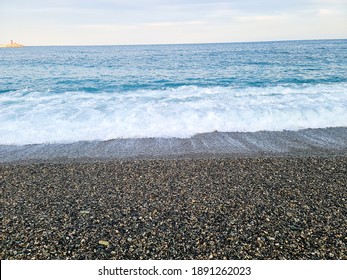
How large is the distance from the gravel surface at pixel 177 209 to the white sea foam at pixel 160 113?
2640 millimetres

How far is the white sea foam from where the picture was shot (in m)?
8.84

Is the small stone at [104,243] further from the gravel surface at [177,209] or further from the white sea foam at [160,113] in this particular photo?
the white sea foam at [160,113]

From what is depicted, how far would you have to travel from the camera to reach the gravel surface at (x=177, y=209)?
11.1ft

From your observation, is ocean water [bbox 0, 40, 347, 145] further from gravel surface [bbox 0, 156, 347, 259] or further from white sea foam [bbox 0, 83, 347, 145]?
gravel surface [bbox 0, 156, 347, 259]

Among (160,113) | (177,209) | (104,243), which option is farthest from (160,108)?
(104,243)

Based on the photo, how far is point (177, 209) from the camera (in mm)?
4285

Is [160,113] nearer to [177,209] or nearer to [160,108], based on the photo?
[160,108]

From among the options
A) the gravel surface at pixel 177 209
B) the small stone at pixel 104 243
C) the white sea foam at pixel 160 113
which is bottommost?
the small stone at pixel 104 243

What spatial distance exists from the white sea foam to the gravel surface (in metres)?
2.64

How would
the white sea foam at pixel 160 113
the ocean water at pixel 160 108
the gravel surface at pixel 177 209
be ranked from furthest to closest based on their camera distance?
1. the ocean water at pixel 160 108
2. the white sea foam at pixel 160 113
3. the gravel surface at pixel 177 209

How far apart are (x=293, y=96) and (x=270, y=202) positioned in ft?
A: 33.9

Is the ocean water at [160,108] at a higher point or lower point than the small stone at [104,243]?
higher

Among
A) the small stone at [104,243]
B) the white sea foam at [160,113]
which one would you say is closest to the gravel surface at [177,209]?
the small stone at [104,243]

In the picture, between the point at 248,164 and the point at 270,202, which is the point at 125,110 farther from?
the point at 270,202
